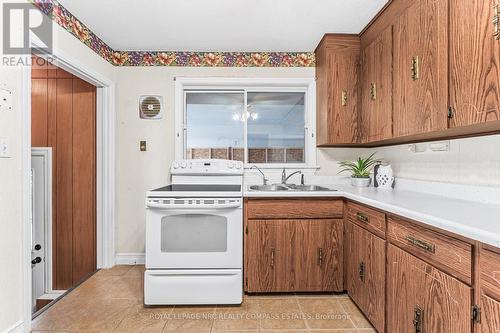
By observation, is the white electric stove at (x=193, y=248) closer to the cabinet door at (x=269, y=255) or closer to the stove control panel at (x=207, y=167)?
the cabinet door at (x=269, y=255)

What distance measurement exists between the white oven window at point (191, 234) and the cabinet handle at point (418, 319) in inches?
48.5

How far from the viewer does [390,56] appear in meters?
1.99

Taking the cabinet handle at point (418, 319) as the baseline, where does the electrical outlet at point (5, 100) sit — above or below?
above

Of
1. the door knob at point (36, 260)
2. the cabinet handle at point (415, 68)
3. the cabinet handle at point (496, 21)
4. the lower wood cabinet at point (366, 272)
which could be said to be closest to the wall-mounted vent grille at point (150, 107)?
the door knob at point (36, 260)

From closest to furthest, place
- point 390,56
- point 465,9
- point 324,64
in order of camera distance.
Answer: point 465,9 → point 390,56 → point 324,64

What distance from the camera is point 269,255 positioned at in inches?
87.0

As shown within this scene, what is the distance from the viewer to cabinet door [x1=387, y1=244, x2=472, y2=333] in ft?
3.48

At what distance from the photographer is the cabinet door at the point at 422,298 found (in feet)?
3.48

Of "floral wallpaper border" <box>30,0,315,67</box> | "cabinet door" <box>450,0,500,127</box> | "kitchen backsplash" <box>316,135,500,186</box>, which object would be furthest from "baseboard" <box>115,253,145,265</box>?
"cabinet door" <box>450,0,500,127</box>

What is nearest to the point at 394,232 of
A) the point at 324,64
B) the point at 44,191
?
the point at 324,64

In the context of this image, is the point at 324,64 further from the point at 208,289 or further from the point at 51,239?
the point at 51,239

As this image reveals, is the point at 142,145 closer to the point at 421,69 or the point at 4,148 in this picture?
the point at 4,148

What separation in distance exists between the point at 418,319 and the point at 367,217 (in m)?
0.64

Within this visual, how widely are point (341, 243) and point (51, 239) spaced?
284 centimetres
